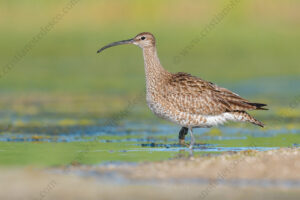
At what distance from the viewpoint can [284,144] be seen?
15.7 meters

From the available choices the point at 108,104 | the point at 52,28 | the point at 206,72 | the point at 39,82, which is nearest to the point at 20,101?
the point at 108,104

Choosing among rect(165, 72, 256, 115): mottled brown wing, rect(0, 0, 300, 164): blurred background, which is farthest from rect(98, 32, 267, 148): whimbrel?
rect(0, 0, 300, 164): blurred background

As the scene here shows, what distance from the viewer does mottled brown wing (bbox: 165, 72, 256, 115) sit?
15.2 m

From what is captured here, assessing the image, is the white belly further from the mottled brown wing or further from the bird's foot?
the bird's foot

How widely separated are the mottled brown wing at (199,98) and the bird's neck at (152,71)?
18cm

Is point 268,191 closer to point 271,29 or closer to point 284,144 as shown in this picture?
point 284,144

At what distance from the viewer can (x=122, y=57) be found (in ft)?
116

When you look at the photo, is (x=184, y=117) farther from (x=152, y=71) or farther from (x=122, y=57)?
(x=122, y=57)

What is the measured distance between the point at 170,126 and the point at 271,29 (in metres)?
23.6

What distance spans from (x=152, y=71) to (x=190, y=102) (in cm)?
99

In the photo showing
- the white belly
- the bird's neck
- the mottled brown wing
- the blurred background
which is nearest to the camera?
the white belly

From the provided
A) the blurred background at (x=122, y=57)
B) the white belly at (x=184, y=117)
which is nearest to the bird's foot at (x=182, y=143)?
the white belly at (x=184, y=117)

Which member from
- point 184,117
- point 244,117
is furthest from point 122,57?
point 184,117

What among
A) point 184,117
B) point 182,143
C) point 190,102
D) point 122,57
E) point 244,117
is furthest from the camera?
point 122,57
